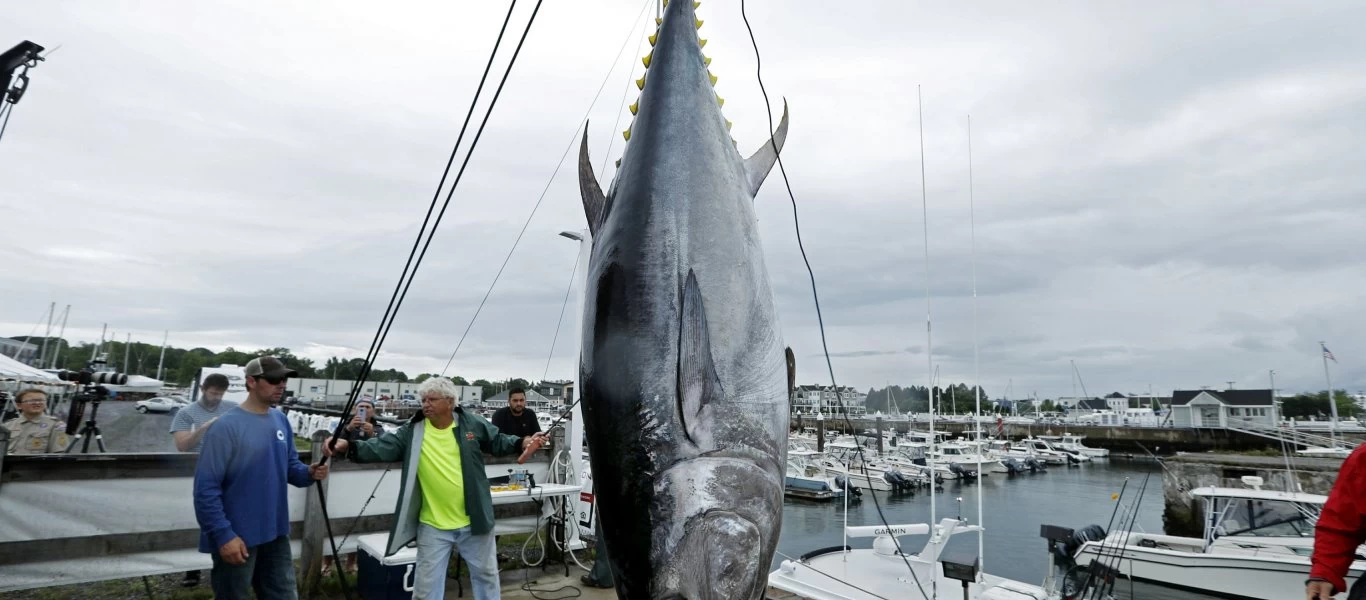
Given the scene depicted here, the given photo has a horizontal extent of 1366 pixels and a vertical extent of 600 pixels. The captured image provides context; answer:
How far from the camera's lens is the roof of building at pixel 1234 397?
44.2 meters

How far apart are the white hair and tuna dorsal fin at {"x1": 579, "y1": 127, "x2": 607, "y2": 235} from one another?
6.60 ft

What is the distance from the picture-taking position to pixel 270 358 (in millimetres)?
2902

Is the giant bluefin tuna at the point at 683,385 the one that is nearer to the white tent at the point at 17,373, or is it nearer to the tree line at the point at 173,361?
the white tent at the point at 17,373

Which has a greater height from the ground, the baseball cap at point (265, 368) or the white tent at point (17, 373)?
the baseball cap at point (265, 368)

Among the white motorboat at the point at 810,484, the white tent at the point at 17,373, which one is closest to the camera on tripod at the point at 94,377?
the white tent at the point at 17,373

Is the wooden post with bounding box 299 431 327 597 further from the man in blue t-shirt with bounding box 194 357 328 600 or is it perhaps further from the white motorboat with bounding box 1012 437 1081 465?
the white motorboat with bounding box 1012 437 1081 465

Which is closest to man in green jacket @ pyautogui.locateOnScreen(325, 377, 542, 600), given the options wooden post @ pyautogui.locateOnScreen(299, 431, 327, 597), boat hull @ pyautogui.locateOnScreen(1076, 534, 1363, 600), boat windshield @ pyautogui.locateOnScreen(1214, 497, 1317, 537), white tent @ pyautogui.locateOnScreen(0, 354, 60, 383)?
wooden post @ pyautogui.locateOnScreen(299, 431, 327, 597)

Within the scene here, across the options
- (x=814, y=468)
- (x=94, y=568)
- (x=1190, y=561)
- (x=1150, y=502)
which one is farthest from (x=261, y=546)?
(x=1150, y=502)

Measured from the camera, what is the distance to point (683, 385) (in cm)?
133

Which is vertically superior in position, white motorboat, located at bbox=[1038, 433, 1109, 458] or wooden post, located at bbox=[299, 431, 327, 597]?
wooden post, located at bbox=[299, 431, 327, 597]

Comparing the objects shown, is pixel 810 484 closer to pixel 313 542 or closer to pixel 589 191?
pixel 313 542

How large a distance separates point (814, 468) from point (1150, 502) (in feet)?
40.7

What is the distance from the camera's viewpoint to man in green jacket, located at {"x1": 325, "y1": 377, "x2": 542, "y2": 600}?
11.0ft

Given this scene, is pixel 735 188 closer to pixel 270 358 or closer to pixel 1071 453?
pixel 270 358
